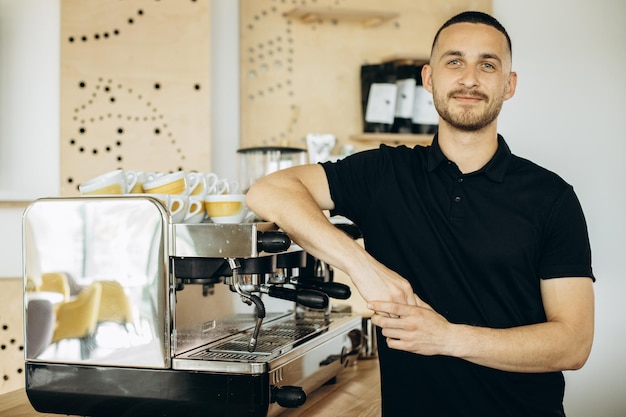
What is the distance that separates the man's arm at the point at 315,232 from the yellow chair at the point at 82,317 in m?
0.40

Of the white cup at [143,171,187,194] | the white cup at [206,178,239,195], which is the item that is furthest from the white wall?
the white cup at [143,171,187,194]

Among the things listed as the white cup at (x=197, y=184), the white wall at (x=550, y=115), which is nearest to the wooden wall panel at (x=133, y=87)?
the white wall at (x=550, y=115)

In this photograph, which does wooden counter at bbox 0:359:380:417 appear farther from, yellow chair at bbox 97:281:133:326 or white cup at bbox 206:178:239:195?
white cup at bbox 206:178:239:195

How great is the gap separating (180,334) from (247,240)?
0.31 metres

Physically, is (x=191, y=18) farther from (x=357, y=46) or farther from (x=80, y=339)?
(x=80, y=339)

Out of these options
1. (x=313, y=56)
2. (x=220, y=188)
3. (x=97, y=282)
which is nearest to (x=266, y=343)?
(x=97, y=282)

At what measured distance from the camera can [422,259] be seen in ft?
4.97

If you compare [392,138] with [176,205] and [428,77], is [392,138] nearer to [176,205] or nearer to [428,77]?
[428,77]

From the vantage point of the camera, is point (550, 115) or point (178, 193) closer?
point (178, 193)

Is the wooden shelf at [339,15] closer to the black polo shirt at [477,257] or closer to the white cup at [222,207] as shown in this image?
the black polo shirt at [477,257]

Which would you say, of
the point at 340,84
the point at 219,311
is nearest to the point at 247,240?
the point at 219,311

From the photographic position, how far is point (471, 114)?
1.54 meters

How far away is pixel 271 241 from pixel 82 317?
0.39 m

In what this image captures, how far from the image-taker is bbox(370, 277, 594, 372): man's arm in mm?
1339
